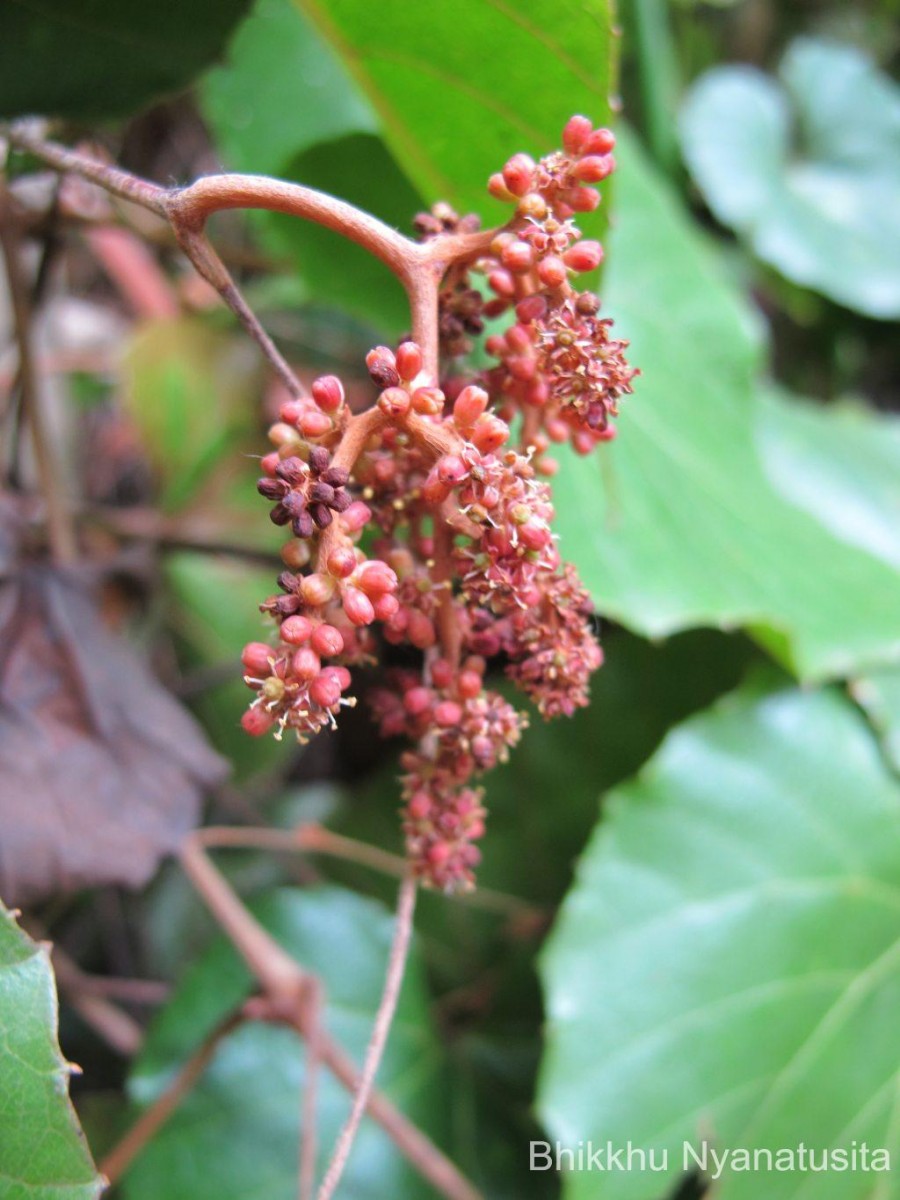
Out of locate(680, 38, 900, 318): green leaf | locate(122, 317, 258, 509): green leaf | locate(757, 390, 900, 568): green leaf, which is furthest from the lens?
locate(680, 38, 900, 318): green leaf

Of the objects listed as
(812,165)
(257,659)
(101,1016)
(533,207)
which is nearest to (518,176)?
(533,207)

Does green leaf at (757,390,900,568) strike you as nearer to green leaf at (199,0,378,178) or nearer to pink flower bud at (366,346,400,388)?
green leaf at (199,0,378,178)

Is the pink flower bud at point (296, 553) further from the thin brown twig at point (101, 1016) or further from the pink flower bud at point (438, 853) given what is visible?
the thin brown twig at point (101, 1016)

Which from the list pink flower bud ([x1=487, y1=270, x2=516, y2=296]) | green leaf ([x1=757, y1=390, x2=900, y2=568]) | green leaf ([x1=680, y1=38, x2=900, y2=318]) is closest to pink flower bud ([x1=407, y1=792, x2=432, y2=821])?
pink flower bud ([x1=487, y1=270, x2=516, y2=296])

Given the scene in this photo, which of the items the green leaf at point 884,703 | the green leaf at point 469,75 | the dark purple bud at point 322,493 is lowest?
the green leaf at point 884,703

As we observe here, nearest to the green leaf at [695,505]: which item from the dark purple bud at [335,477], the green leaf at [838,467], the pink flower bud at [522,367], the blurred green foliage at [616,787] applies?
the blurred green foliage at [616,787]

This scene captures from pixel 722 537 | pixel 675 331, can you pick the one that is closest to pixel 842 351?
pixel 675 331

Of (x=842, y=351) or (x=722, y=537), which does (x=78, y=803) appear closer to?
(x=722, y=537)
